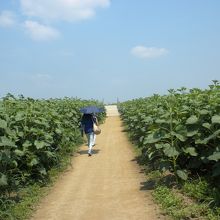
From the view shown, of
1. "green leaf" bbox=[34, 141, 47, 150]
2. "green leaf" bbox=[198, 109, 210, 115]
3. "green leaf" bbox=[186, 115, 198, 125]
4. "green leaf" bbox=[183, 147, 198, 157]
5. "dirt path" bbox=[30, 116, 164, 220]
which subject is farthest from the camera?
"green leaf" bbox=[34, 141, 47, 150]

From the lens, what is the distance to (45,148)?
35.2 ft

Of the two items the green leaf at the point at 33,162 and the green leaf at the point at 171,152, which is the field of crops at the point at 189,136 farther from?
the green leaf at the point at 33,162

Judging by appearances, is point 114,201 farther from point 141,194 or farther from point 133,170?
point 133,170

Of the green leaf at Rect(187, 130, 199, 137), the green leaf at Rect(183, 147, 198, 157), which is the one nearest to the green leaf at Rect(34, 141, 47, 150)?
the green leaf at Rect(183, 147, 198, 157)

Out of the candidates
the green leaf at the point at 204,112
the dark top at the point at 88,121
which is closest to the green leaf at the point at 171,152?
the green leaf at the point at 204,112

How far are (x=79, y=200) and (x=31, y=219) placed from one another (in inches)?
54.8

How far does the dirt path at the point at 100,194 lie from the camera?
7.63m

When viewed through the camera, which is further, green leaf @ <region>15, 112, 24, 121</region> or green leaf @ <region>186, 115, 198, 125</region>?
green leaf @ <region>15, 112, 24, 121</region>

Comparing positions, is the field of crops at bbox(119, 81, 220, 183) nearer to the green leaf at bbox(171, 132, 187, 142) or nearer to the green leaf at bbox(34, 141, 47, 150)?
the green leaf at bbox(171, 132, 187, 142)

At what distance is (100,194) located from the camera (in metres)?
9.22

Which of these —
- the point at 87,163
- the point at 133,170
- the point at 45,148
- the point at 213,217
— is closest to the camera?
the point at 213,217

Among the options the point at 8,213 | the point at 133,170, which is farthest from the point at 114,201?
the point at 133,170

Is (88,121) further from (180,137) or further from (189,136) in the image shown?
(189,136)

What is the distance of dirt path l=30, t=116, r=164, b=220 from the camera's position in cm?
763
